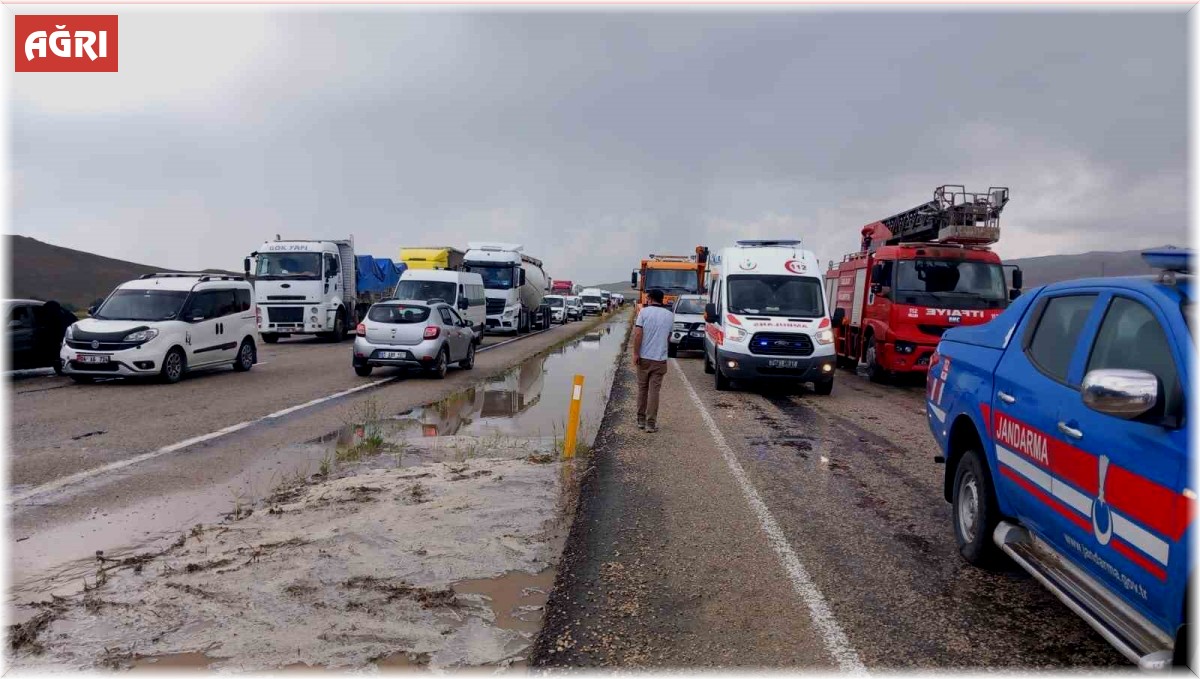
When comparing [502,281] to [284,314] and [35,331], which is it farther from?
[35,331]

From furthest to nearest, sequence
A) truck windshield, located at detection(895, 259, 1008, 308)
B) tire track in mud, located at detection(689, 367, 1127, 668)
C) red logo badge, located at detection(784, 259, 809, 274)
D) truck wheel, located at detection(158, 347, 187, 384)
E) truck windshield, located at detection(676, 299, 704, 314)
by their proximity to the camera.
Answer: truck windshield, located at detection(676, 299, 704, 314) → truck windshield, located at detection(895, 259, 1008, 308) → red logo badge, located at detection(784, 259, 809, 274) → truck wheel, located at detection(158, 347, 187, 384) → tire track in mud, located at detection(689, 367, 1127, 668)

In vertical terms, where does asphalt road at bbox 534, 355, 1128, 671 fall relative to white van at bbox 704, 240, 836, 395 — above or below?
below

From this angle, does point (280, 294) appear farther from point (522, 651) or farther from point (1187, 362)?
point (1187, 362)

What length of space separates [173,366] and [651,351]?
9.38 metres

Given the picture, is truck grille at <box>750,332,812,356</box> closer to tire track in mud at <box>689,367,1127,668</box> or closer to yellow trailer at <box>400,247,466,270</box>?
tire track in mud at <box>689,367,1127,668</box>

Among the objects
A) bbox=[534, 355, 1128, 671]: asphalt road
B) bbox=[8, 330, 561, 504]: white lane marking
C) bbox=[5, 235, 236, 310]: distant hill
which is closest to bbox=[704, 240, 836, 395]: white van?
bbox=[534, 355, 1128, 671]: asphalt road

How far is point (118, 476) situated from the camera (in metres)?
7.82

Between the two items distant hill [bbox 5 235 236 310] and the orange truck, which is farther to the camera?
distant hill [bbox 5 235 236 310]

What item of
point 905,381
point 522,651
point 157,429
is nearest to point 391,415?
point 157,429

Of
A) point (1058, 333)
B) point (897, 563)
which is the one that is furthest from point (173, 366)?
point (1058, 333)

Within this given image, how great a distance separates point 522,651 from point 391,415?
8.21 m

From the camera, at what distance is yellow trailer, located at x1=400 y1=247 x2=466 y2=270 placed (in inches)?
1249

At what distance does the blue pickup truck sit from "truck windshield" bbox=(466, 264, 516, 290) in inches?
1062

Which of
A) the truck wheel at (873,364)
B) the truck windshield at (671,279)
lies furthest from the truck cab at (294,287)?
the truck wheel at (873,364)
